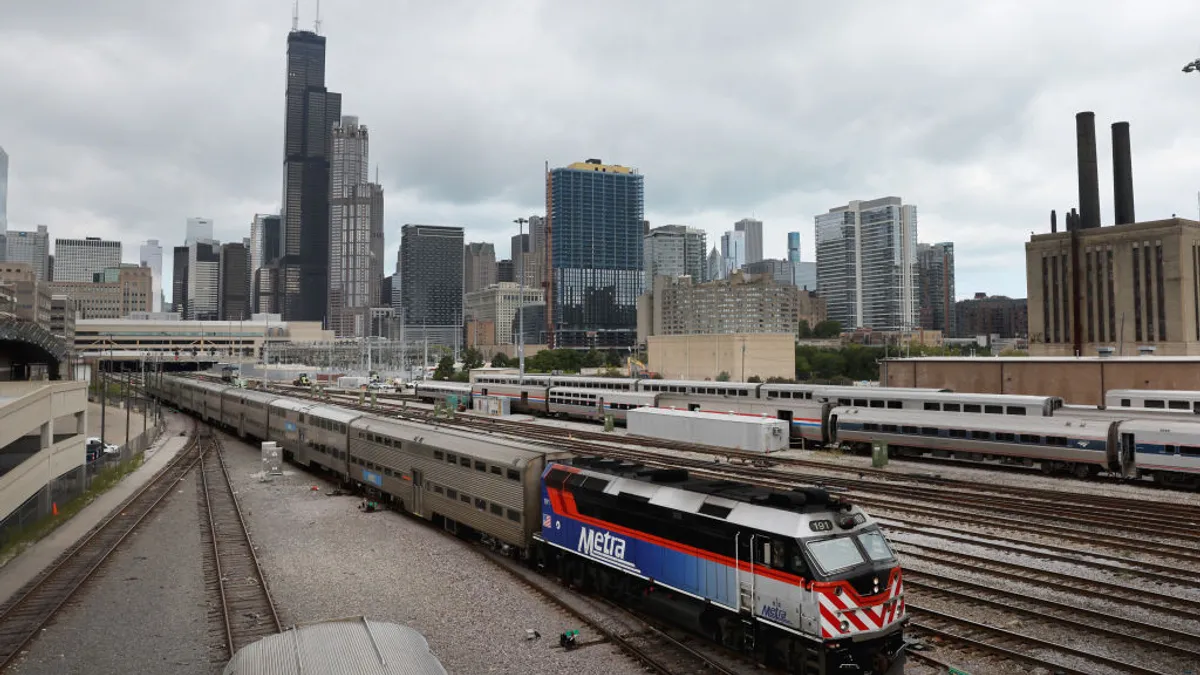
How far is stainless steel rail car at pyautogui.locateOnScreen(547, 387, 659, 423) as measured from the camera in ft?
197

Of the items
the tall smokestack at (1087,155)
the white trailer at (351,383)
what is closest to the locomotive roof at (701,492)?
the white trailer at (351,383)

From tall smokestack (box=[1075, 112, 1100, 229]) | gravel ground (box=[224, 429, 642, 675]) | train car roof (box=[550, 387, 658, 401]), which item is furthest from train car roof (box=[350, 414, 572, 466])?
tall smokestack (box=[1075, 112, 1100, 229])

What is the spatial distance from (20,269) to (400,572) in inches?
8877

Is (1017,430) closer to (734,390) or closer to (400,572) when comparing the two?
(734,390)

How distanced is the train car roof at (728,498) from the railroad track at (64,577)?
1369cm

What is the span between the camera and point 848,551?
42.6 feet

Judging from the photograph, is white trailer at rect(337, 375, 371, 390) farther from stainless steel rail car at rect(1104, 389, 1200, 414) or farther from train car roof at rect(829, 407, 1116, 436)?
stainless steel rail car at rect(1104, 389, 1200, 414)

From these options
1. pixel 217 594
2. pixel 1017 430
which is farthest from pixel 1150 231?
pixel 217 594

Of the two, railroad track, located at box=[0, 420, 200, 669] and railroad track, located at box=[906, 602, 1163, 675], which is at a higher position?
railroad track, located at box=[906, 602, 1163, 675]

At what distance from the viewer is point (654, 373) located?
140m

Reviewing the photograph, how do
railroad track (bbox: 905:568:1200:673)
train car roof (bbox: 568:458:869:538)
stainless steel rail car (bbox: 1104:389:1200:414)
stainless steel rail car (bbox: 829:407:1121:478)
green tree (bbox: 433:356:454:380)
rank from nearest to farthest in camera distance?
train car roof (bbox: 568:458:869:538) < railroad track (bbox: 905:568:1200:673) < stainless steel rail car (bbox: 829:407:1121:478) < stainless steel rail car (bbox: 1104:389:1200:414) < green tree (bbox: 433:356:454:380)

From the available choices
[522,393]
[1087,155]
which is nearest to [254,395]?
[522,393]

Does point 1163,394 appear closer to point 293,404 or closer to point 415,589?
point 415,589

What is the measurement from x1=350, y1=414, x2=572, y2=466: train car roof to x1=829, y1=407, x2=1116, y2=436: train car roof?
83.2ft
